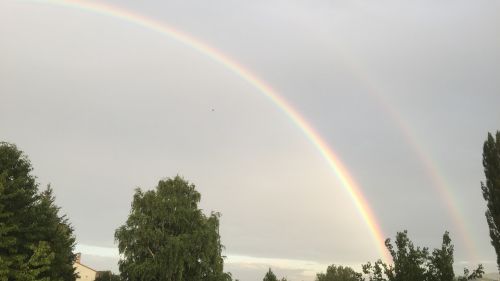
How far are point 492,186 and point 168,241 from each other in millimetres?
33426

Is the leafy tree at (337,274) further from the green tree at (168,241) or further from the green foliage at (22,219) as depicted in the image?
the green foliage at (22,219)

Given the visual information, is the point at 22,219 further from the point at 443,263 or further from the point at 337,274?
the point at 337,274

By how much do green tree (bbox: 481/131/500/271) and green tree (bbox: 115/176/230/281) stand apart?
88.4 ft

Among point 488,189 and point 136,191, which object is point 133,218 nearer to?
point 136,191

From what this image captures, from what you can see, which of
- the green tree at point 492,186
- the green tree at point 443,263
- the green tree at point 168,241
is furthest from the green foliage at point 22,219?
the green tree at point 492,186

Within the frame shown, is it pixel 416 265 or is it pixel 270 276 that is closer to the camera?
pixel 416 265

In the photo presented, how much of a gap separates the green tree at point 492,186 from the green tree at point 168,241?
26937mm

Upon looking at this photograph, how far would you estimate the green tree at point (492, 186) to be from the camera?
44.5 meters

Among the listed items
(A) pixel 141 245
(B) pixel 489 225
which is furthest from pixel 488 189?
(A) pixel 141 245

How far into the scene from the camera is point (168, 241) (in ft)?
151

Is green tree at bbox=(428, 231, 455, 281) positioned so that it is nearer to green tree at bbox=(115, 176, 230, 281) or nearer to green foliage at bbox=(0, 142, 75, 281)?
green foliage at bbox=(0, 142, 75, 281)

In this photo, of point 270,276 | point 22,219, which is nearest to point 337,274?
point 270,276

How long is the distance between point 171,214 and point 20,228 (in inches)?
825

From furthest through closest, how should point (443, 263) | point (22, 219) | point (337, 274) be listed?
point (337, 274) < point (22, 219) < point (443, 263)
